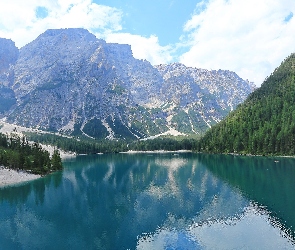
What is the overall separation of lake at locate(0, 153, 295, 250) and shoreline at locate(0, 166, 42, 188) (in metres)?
9.19

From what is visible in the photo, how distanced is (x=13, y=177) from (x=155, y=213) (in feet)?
300

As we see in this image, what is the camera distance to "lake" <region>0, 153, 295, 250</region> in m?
63.6

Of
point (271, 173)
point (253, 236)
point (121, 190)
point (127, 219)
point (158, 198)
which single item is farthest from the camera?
point (271, 173)

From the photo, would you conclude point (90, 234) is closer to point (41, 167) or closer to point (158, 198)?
point (158, 198)

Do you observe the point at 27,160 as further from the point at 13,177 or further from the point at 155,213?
the point at 155,213

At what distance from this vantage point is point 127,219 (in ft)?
264

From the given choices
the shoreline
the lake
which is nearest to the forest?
the shoreline

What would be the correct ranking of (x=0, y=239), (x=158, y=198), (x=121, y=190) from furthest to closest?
(x=121, y=190), (x=158, y=198), (x=0, y=239)

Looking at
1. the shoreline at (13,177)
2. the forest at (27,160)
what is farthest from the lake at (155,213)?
the forest at (27,160)

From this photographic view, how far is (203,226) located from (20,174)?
366 ft

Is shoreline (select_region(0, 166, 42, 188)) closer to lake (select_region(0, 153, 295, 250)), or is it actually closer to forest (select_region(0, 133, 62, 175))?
forest (select_region(0, 133, 62, 175))

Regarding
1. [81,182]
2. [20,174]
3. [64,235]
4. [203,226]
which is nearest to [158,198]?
[203,226]

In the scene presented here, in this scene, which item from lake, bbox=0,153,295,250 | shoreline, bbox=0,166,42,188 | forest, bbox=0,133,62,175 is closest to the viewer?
lake, bbox=0,153,295,250

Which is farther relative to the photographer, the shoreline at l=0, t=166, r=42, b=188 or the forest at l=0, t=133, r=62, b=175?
the forest at l=0, t=133, r=62, b=175
